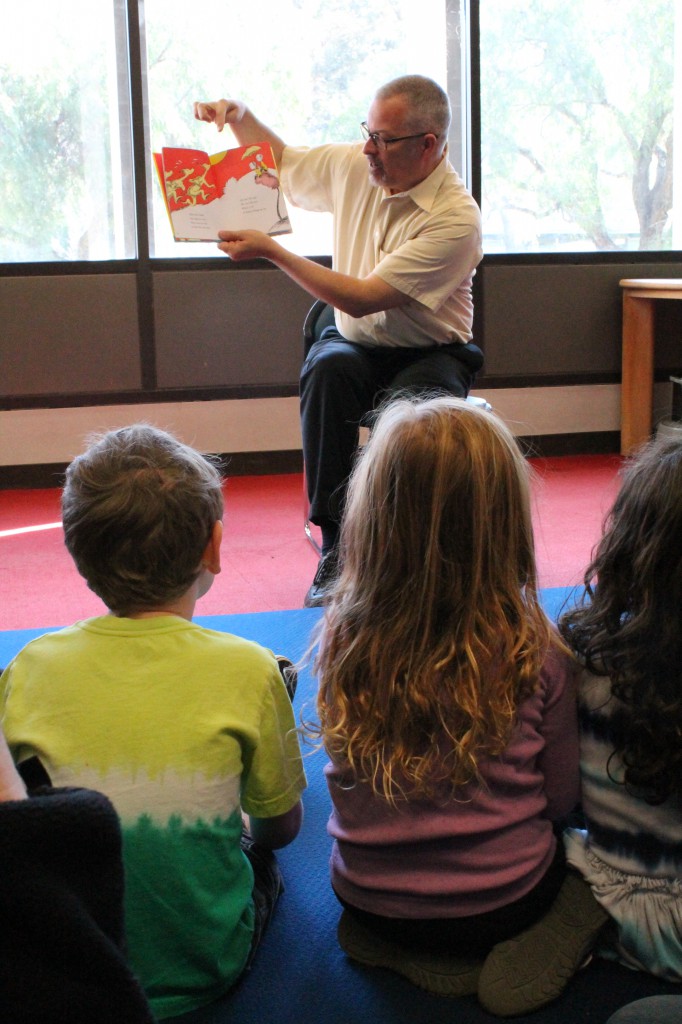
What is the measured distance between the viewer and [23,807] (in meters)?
0.53

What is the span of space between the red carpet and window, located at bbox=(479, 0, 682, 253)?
3.68 feet

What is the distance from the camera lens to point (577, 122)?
4.51 meters

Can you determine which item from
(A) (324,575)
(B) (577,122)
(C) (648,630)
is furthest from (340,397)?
(B) (577,122)

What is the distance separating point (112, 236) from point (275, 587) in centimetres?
201

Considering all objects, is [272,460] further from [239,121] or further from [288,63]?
[239,121]

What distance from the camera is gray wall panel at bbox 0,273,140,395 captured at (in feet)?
13.0

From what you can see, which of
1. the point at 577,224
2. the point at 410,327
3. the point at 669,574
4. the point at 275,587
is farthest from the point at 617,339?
the point at 669,574

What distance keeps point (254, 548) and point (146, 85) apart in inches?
79.1

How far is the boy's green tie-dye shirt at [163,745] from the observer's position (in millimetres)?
1027

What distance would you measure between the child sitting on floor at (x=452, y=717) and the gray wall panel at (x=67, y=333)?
121 inches

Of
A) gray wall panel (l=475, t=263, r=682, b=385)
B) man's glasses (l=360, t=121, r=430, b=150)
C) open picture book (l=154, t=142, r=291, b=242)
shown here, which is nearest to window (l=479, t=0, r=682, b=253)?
gray wall panel (l=475, t=263, r=682, b=385)

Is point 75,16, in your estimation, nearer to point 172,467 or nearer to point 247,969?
point 172,467

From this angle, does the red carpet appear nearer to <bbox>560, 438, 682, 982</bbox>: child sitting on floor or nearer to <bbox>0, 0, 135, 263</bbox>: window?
<bbox>560, 438, 682, 982</bbox>: child sitting on floor

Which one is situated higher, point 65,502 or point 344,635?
point 65,502
